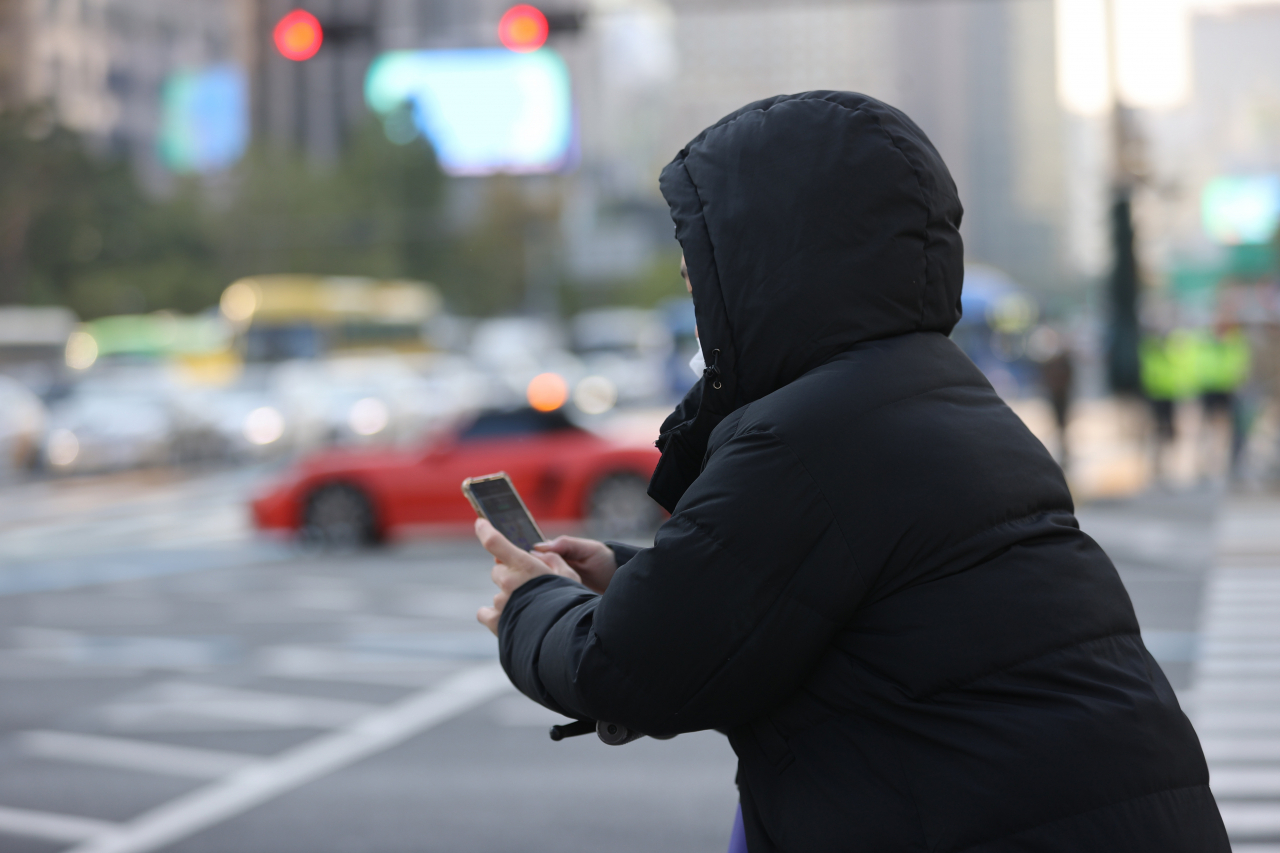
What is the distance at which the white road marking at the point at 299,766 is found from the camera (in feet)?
17.8

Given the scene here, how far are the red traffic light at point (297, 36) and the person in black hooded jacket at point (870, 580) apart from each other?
1240cm

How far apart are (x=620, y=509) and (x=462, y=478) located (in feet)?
5.46

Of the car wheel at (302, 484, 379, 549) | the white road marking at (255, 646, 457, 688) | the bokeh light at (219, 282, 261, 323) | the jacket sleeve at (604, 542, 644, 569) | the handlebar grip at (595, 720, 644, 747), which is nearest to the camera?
the handlebar grip at (595, 720, 644, 747)

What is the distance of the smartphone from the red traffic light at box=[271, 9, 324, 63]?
1189 cm

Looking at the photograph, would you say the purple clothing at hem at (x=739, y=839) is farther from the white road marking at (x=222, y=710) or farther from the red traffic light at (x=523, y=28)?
the red traffic light at (x=523, y=28)

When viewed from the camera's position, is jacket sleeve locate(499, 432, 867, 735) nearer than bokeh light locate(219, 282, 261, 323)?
Yes

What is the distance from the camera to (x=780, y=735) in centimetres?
181

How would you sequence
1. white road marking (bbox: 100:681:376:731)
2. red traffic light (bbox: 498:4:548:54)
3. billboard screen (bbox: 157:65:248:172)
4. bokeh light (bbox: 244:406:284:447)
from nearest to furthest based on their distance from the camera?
white road marking (bbox: 100:681:376:731) → red traffic light (bbox: 498:4:548:54) → bokeh light (bbox: 244:406:284:447) → billboard screen (bbox: 157:65:248:172)


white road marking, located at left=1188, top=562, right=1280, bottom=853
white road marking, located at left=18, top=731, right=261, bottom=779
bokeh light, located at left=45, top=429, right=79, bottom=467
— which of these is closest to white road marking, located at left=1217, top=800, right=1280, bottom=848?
white road marking, located at left=1188, top=562, right=1280, bottom=853

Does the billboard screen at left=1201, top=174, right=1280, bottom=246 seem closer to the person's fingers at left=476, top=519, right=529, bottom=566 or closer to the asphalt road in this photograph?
the asphalt road

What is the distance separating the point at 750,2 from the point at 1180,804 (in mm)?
12709

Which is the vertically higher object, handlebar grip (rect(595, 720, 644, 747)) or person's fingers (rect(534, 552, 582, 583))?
person's fingers (rect(534, 552, 582, 583))

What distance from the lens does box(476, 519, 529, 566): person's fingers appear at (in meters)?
2.11

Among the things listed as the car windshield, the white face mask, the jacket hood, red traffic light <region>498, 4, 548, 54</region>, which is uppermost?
red traffic light <region>498, 4, 548, 54</region>
